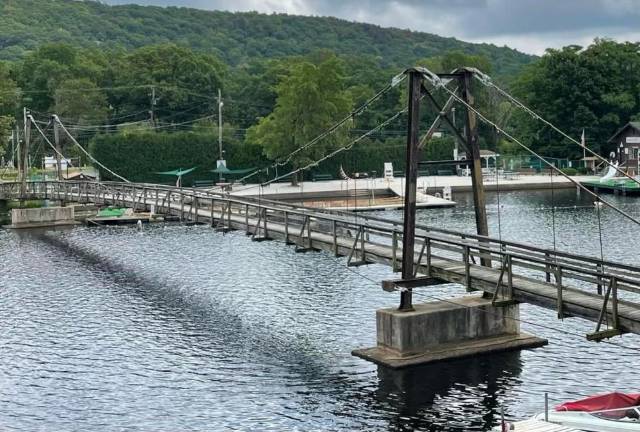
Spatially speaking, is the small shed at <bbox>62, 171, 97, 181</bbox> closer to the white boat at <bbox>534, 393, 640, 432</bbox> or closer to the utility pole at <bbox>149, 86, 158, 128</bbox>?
the utility pole at <bbox>149, 86, 158, 128</bbox>

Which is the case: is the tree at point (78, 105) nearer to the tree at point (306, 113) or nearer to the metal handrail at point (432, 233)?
the tree at point (306, 113)

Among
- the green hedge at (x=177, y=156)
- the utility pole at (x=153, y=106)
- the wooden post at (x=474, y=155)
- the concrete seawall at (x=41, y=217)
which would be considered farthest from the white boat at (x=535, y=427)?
the utility pole at (x=153, y=106)

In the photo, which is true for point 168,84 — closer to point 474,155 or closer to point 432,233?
point 432,233

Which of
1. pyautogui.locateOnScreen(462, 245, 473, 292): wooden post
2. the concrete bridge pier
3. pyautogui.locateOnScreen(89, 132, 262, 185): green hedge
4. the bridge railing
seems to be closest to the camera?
the bridge railing

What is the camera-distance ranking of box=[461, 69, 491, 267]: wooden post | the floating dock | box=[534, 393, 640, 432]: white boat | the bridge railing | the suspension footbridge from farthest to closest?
1. the floating dock
2. box=[461, 69, 491, 267]: wooden post
3. the suspension footbridge
4. the bridge railing
5. box=[534, 393, 640, 432]: white boat

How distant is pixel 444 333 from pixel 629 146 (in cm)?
8991

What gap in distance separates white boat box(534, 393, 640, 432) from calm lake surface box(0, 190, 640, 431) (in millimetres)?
3990

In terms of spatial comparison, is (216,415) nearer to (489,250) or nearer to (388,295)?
(489,250)

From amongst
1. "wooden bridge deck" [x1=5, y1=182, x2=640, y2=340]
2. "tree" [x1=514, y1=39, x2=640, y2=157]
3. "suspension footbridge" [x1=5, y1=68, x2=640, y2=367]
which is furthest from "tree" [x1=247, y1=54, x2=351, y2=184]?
"suspension footbridge" [x1=5, y1=68, x2=640, y2=367]

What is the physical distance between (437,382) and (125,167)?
8426cm

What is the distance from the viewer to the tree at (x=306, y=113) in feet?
334

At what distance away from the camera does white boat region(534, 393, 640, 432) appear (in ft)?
70.5

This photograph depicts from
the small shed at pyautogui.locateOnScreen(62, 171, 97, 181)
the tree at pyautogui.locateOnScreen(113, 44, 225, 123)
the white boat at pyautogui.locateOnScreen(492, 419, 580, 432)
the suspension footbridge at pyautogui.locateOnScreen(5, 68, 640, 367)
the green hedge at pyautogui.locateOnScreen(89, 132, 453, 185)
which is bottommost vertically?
the white boat at pyautogui.locateOnScreen(492, 419, 580, 432)

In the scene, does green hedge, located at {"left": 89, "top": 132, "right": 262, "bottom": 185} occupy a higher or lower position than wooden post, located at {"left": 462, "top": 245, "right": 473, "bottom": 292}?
higher
